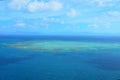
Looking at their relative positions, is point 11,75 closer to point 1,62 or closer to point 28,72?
point 28,72

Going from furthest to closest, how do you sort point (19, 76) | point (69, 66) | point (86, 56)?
point (86, 56)
point (69, 66)
point (19, 76)

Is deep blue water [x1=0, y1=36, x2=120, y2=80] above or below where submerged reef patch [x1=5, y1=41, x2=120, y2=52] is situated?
below

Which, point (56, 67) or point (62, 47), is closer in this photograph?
point (56, 67)

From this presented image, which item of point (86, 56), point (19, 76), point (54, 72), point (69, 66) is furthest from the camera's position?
point (86, 56)

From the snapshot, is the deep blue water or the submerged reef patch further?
the submerged reef patch

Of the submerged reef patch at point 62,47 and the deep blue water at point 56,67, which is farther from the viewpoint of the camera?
the submerged reef patch at point 62,47

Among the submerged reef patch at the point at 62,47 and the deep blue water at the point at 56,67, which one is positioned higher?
the submerged reef patch at the point at 62,47

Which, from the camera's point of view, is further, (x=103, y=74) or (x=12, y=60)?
(x=12, y=60)

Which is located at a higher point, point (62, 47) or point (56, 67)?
point (62, 47)

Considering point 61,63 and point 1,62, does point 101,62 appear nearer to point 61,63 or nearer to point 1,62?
point 61,63

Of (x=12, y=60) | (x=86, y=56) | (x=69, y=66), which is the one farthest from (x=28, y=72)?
(x=86, y=56)

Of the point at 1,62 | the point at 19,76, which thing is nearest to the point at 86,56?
the point at 1,62
